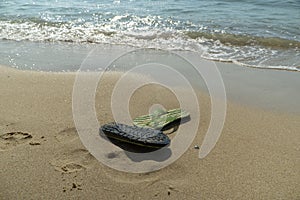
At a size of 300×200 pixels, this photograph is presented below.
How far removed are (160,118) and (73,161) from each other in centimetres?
99

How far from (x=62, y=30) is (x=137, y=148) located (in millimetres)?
5441

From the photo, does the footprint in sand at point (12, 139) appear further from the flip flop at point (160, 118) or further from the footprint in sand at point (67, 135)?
the flip flop at point (160, 118)

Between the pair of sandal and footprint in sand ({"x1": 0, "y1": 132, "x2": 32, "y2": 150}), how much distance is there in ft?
2.10

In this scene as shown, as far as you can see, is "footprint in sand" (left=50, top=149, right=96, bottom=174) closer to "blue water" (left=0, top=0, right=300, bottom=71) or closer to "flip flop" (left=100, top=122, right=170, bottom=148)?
"flip flop" (left=100, top=122, right=170, bottom=148)

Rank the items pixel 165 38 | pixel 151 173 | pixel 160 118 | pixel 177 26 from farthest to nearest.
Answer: pixel 177 26 < pixel 165 38 < pixel 160 118 < pixel 151 173

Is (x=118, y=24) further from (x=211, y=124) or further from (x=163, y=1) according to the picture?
(x=211, y=124)

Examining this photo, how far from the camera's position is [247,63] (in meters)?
5.14

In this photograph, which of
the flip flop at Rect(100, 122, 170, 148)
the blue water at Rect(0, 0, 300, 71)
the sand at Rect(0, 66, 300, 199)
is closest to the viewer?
the sand at Rect(0, 66, 300, 199)

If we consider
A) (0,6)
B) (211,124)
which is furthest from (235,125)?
(0,6)

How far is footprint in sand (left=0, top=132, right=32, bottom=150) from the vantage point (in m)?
2.65

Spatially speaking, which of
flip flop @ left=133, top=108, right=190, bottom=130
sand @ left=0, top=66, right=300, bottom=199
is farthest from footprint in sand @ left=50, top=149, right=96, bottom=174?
flip flop @ left=133, top=108, right=190, bottom=130

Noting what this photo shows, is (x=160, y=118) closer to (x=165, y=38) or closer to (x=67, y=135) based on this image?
(x=67, y=135)

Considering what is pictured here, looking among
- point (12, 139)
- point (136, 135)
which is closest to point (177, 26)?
point (136, 135)

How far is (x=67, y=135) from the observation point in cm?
282
